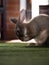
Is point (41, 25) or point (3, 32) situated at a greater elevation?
point (41, 25)

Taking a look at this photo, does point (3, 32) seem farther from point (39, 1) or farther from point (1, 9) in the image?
point (39, 1)

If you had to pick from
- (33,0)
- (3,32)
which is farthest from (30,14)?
(3,32)

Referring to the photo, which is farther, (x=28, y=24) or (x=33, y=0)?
(x=33, y=0)

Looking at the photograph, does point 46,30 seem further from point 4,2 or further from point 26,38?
point 4,2

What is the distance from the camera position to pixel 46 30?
2670 mm

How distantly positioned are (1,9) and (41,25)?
94.5 inches

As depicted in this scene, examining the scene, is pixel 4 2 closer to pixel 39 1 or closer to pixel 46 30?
pixel 39 1

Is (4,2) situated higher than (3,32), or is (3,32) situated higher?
(4,2)

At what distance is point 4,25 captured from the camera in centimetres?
503

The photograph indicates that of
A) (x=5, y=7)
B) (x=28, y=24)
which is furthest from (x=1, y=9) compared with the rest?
(x=28, y=24)

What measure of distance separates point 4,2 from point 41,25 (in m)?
2.47

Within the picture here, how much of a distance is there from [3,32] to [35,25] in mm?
2363

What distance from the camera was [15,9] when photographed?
17.0 feet

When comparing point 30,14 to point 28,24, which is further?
point 30,14
